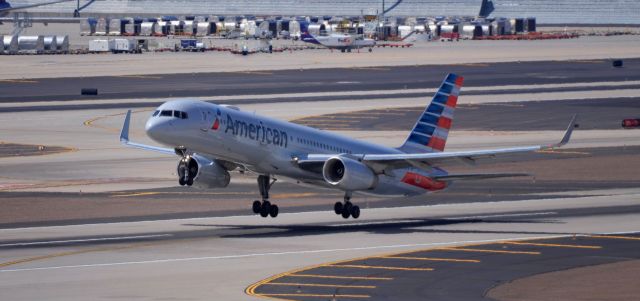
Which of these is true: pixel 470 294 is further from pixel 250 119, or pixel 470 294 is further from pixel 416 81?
pixel 416 81

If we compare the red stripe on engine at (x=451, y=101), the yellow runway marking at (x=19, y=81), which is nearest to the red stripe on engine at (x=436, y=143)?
the red stripe on engine at (x=451, y=101)

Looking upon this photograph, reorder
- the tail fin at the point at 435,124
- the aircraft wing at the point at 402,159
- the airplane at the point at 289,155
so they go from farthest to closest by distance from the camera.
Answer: the tail fin at the point at 435,124 < the aircraft wing at the point at 402,159 < the airplane at the point at 289,155

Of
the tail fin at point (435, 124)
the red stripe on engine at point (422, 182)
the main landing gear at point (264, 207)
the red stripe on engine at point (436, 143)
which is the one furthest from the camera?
the red stripe on engine at point (436, 143)

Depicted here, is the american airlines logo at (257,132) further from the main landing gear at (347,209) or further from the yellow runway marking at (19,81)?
the yellow runway marking at (19,81)

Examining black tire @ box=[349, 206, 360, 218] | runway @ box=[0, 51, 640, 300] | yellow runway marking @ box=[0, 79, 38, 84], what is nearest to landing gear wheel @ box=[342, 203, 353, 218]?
black tire @ box=[349, 206, 360, 218]

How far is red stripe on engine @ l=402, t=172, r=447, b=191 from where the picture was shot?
69312mm

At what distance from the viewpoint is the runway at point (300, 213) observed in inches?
2032

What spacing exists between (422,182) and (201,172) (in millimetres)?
11921

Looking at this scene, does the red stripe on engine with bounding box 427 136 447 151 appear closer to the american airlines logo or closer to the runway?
the runway

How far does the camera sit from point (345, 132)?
11388 cm

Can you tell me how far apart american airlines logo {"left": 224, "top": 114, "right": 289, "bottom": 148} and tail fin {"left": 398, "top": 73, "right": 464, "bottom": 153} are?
298 inches

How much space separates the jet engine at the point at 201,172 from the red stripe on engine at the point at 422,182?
938cm

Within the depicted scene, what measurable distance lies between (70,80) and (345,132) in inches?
2493

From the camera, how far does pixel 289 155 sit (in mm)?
66250
